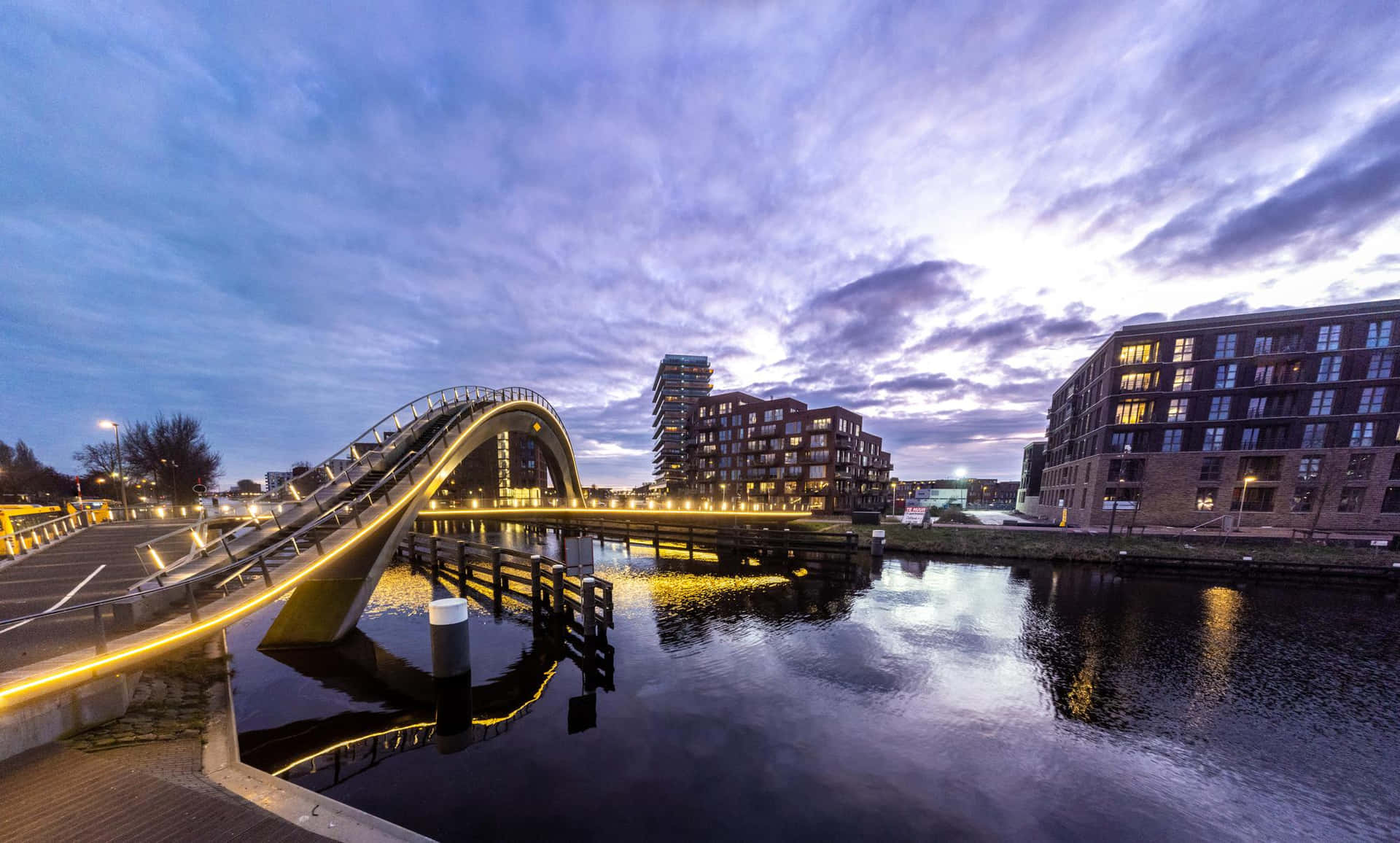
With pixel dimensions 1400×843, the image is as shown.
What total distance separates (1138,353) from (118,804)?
76226 millimetres

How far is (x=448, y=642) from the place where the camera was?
8.95 m

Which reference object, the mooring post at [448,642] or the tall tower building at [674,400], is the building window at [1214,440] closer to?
the mooring post at [448,642]

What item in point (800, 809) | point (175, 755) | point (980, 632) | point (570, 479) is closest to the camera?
point (175, 755)

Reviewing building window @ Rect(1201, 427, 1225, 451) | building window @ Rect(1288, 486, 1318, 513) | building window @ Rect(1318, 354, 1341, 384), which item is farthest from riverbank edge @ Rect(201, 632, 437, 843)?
building window @ Rect(1318, 354, 1341, 384)

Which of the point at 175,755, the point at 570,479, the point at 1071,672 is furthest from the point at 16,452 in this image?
the point at 1071,672

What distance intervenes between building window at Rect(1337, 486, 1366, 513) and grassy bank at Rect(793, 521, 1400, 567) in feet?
72.5

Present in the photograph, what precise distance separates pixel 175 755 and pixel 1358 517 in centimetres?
8175

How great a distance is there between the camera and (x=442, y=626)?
896 centimetres

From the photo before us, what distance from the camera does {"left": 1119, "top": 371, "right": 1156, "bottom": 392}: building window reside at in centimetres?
5050

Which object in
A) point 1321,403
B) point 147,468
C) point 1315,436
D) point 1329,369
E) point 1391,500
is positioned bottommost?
point 147,468

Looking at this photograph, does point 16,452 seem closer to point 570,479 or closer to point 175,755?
point 570,479

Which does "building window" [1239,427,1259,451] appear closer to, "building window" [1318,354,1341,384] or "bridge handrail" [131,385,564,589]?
"building window" [1318,354,1341,384]

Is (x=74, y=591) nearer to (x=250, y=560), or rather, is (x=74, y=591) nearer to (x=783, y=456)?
(x=250, y=560)

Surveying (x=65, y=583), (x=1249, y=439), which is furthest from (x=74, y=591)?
(x=1249, y=439)
